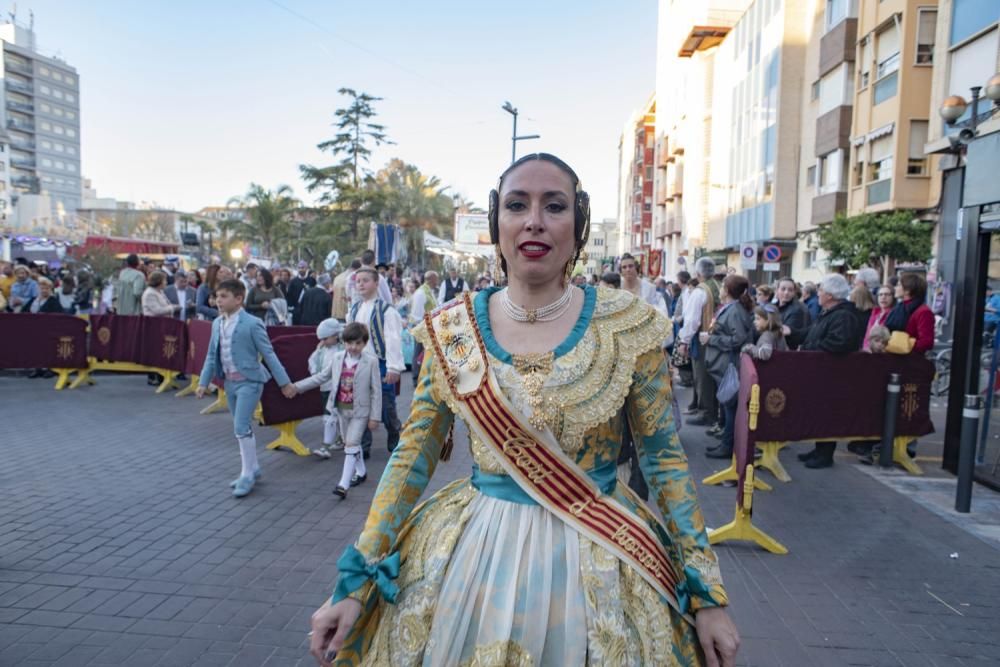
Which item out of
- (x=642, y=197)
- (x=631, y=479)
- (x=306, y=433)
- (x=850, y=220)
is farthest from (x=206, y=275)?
(x=642, y=197)

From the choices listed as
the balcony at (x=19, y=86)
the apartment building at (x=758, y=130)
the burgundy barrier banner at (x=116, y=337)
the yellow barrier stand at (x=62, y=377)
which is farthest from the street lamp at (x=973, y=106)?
the balcony at (x=19, y=86)

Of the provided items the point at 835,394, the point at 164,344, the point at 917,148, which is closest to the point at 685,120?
the point at 917,148

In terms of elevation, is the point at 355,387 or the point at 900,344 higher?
the point at 900,344

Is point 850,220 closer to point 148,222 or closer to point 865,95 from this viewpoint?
point 865,95

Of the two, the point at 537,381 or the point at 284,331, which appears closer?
the point at 537,381

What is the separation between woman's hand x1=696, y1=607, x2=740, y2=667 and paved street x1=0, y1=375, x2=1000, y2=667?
2.25m

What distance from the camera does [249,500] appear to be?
6094 mm

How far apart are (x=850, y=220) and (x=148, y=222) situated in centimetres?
7648

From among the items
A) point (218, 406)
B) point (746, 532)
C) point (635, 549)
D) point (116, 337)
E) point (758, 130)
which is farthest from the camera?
point (758, 130)

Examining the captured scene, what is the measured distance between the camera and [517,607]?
5.34 ft

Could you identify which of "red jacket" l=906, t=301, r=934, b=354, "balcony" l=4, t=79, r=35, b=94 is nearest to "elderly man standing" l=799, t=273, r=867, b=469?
"red jacket" l=906, t=301, r=934, b=354

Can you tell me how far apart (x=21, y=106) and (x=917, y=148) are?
113981 mm

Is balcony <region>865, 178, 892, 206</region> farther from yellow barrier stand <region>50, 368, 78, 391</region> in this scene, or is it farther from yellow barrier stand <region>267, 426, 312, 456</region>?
yellow barrier stand <region>50, 368, 78, 391</region>

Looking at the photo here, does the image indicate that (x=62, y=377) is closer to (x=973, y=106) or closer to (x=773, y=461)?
(x=773, y=461)
